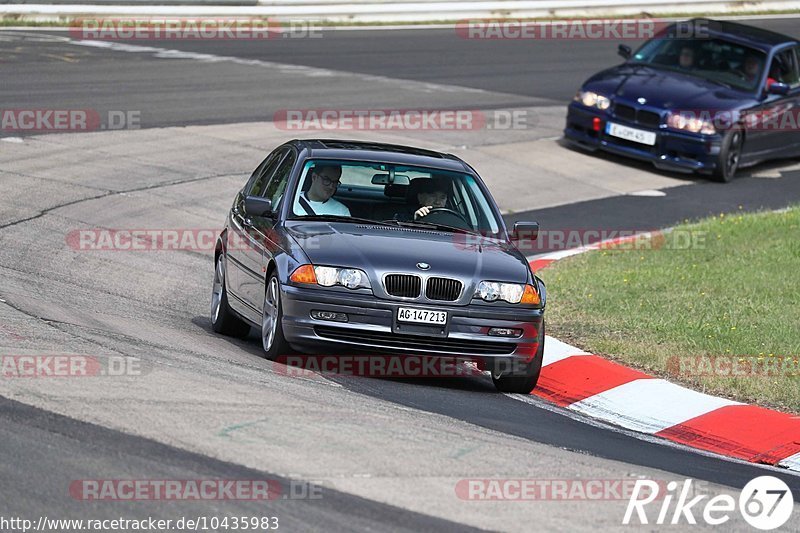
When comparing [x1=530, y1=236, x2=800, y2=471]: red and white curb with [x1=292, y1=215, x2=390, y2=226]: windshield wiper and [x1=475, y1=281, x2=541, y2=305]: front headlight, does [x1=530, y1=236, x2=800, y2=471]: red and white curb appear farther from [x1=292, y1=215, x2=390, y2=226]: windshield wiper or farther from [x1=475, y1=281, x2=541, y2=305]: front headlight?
[x1=292, y1=215, x2=390, y2=226]: windshield wiper

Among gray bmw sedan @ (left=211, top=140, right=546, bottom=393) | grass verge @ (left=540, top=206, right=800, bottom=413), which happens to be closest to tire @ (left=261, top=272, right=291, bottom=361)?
gray bmw sedan @ (left=211, top=140, right=546, bottom=393)

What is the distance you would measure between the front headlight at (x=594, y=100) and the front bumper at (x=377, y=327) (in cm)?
1146

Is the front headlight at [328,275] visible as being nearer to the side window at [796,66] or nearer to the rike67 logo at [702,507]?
the rike67 logo at [702,507]

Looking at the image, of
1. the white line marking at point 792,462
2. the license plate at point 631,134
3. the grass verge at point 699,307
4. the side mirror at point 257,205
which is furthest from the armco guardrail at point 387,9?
the white line marking at point 792,462

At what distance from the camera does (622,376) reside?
33.1 feet

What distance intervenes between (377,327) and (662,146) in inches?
462

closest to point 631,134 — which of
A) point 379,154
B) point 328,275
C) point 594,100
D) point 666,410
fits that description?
point 594,100

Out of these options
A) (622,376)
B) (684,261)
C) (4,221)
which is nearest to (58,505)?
(622,376)

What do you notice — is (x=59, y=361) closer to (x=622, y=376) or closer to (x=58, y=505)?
(x=58, y=505)

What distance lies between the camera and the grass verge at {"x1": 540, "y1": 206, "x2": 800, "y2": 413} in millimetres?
10180

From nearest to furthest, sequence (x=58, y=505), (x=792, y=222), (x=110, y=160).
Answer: (x=58, y=505), (x=792, y=222), (x=110, y=160)

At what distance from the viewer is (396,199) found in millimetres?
10367

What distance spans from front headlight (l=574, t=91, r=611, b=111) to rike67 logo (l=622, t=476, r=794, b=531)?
1359 centimetres

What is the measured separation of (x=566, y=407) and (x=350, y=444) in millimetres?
2957
